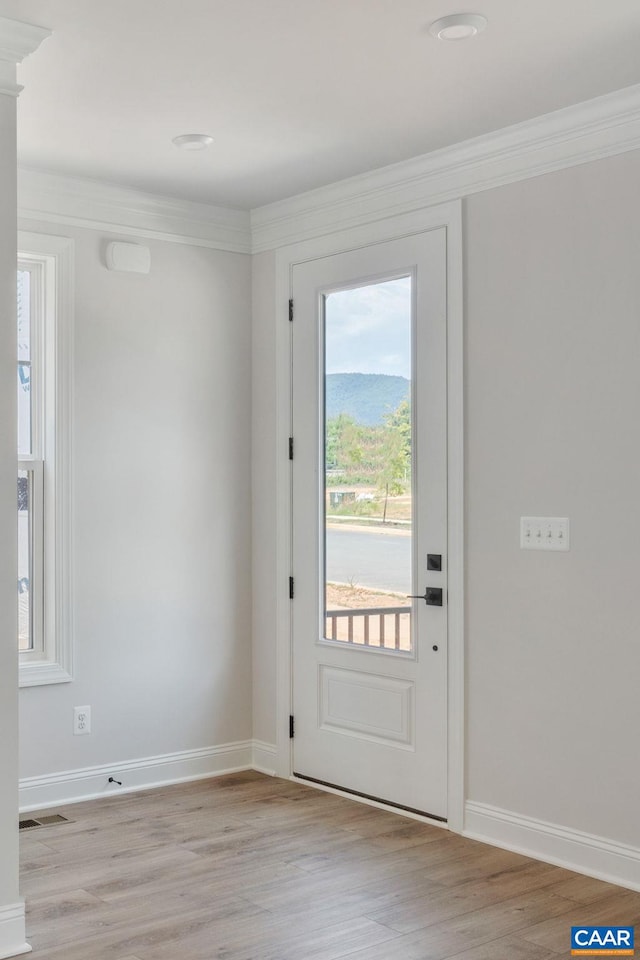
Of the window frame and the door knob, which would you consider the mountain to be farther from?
the window frame

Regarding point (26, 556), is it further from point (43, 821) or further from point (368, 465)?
point (368, 465)

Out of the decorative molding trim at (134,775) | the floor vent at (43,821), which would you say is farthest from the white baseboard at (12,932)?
the decorative molding trim at (134,775)

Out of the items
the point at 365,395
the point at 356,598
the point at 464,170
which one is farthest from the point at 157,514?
the point at 464,170

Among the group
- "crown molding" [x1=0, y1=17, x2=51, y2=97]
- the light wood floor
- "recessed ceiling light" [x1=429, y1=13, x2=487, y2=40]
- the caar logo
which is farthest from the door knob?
"crown molding" [x1=0, y1=17, x2=51, y2=97]

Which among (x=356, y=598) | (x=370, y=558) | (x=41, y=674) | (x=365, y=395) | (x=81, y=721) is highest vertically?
(x=365, y=395)

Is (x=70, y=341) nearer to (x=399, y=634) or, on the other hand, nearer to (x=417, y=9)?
(x=399, y=634)

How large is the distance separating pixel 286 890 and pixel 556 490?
5.39 feet

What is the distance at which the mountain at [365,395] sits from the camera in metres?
4.18

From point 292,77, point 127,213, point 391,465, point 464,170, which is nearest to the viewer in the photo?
point 292,77

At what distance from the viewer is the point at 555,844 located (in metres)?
3.55

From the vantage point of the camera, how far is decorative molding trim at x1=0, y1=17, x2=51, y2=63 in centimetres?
281

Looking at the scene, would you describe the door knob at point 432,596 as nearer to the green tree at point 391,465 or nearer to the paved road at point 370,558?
the paved road at point 370,558

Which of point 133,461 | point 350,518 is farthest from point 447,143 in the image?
point 133,461

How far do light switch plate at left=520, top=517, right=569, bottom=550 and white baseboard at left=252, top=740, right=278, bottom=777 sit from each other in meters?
1.80
